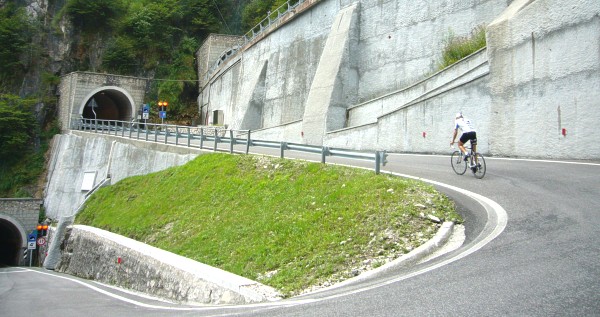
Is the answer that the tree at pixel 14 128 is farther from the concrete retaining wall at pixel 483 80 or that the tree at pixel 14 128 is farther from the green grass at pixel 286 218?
the green grass at pixel 286 218

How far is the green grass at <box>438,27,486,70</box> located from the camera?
1938cm

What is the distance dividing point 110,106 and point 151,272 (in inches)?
1792

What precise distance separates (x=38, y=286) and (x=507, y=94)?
1595 cm

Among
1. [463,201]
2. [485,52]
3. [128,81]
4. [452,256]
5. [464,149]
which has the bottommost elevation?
[452,256]

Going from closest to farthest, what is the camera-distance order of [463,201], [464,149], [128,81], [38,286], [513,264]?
1. [513,264]
2. [463,201]
3. [464,149]
4. [38,286]
5. [128,81]

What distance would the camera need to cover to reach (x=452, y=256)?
22.4ft

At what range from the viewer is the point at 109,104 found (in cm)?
5319

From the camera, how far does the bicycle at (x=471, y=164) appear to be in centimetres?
1188

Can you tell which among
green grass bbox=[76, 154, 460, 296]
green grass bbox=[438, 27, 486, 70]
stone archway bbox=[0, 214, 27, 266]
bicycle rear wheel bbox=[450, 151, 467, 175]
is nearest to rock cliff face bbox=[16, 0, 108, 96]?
stone archway bbox=[0, 214, 27, 266]

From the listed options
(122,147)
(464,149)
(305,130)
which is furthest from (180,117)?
(464,149)

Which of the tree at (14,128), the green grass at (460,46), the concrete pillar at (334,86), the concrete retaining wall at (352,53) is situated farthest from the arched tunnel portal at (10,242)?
the green grass at (460,46)

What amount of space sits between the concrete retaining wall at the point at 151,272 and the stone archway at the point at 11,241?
18.0 meters

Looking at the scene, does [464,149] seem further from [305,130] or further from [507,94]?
[305,130]

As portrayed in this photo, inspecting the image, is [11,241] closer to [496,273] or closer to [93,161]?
[93,161]
